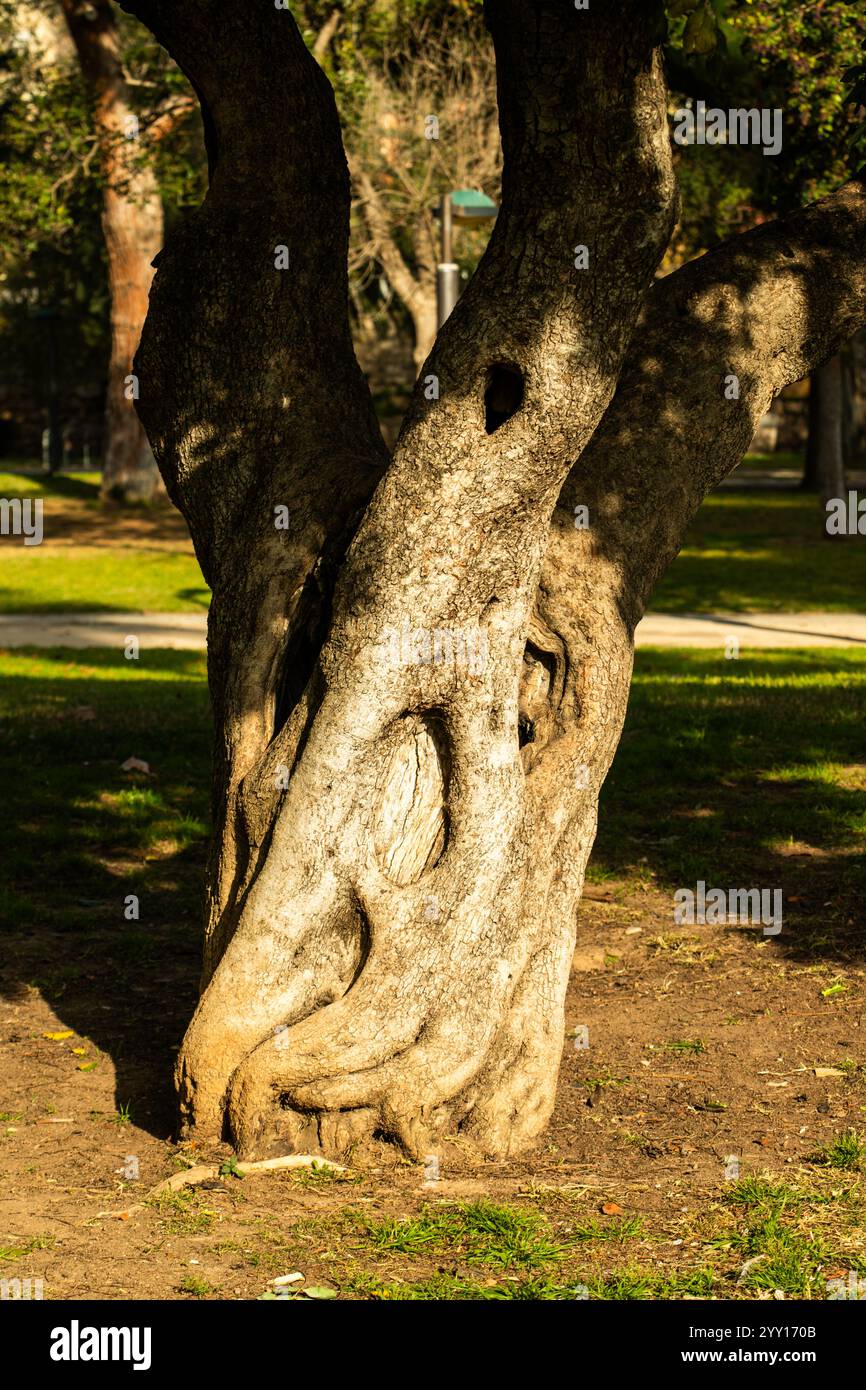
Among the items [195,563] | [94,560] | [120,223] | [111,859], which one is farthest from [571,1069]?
[120,223]

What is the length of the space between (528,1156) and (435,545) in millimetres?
1797

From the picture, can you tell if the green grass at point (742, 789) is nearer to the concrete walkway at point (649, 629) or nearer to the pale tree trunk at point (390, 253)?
the concrete walkway at point (649, 629)

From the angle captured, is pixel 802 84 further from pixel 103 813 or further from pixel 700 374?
pixel 700 374

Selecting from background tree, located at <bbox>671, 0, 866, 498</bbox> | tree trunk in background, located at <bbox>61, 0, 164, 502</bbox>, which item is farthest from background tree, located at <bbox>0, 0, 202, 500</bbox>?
background tree, located at <bbox>671, 0, 866, 498</bbox>

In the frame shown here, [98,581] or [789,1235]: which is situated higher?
[98,581]

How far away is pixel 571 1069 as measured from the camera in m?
5.37

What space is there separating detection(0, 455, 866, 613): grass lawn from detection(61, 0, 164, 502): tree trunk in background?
37.2 inches

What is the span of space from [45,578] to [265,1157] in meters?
15.8

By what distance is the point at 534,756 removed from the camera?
509cm

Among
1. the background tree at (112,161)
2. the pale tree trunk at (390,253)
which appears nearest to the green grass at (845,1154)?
the background tree at (112,161)

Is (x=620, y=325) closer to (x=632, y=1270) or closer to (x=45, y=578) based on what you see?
(x=632, y=1270)

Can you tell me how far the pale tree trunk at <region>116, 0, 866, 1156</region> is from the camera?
4578mm

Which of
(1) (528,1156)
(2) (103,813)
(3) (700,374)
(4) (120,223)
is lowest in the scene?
(1) (528,1156)
